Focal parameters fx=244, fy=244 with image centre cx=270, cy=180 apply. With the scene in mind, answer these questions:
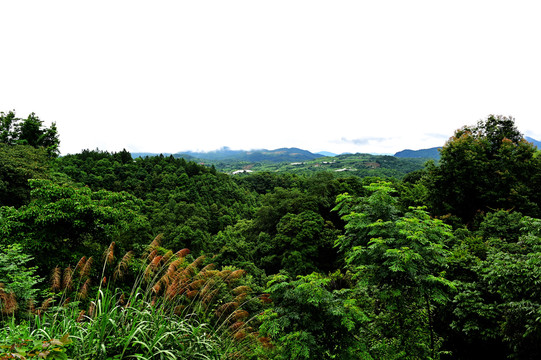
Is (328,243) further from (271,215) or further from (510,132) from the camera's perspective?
(510,132)

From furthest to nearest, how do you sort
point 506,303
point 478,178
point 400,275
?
1. point 478,178
2. point 506,303
3. point 400,275

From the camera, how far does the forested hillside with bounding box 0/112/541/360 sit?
3.18 meters

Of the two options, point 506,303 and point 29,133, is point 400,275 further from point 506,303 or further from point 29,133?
point 29,133

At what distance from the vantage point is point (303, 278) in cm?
482

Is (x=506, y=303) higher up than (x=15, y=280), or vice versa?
(x=15, y=280)

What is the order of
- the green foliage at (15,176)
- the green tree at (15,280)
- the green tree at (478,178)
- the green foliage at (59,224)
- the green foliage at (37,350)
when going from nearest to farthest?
the green foliage at (37,350) < the green tree at (15,280) < the green foliage at (59,224) < the green tree at (478,178) < the green foliage at (15,176)

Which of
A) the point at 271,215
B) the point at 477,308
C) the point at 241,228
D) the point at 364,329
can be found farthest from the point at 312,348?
the point at 241,228

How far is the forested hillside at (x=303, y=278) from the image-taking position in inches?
125

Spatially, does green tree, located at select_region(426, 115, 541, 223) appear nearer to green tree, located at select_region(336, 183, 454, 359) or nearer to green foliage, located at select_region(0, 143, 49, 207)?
green tree, located at select_region(336, 183, 454, 359)

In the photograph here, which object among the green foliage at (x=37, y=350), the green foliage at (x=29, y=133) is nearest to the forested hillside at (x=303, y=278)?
the green foliage at (x=37, y=350)

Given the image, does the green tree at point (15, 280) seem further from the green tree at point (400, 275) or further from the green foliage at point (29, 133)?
the green foliage at point (29, 133)

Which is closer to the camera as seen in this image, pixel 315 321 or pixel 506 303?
pixel 315 321

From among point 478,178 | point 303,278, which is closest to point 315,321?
point 303,278

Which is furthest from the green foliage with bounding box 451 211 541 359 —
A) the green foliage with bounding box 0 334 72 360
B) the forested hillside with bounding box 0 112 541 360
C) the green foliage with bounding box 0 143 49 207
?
the green foliage with bounding box 0 143 49 207
